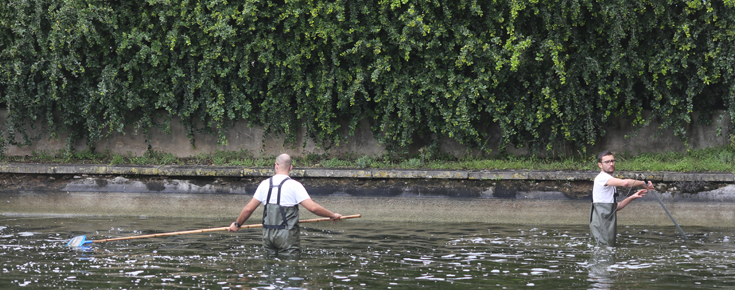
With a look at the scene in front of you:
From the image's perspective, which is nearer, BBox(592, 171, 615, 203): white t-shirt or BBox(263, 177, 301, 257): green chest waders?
BBox(263, 177, 301, 257): green chest waders

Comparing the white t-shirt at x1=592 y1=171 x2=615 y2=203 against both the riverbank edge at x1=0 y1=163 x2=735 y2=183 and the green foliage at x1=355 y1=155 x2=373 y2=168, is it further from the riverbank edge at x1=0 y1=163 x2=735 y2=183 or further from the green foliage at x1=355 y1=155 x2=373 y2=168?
the green foliage at x1=355 y1=155 x2=373 y2=168

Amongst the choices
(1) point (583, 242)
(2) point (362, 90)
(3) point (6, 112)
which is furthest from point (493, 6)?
(3) point (6, 112)

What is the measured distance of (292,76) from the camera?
43.1 feet

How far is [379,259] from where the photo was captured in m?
8.07

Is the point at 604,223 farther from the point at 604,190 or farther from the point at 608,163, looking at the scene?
the point at 608,163

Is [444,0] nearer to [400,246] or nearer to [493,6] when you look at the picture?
[493,6]

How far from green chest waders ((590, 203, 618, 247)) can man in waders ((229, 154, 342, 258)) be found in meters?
3.53

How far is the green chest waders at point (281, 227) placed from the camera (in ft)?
24.9

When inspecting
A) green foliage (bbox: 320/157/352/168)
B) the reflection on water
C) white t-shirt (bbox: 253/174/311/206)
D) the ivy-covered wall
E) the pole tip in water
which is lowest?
the reflection on water

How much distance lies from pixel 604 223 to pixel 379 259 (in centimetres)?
300

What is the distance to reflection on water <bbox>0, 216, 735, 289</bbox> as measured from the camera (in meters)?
6.71

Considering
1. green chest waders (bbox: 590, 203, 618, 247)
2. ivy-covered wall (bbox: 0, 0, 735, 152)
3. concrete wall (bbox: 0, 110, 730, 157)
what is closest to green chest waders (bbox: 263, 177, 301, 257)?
green chest waders (bbox: 590, 203, 618, 247)

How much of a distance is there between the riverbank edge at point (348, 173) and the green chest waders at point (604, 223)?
306 cm

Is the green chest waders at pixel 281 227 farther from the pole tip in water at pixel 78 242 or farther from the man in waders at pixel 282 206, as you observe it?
the pole tip in water at pixel 78 242
